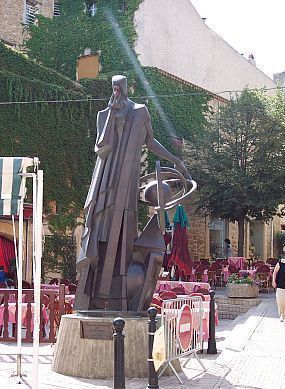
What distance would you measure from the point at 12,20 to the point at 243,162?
13.2 meters

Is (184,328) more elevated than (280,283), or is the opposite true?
(280,283)

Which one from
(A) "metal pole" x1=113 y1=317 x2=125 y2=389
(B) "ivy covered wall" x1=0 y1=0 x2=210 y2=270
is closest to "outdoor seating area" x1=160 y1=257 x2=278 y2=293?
(B) "ivy covered wall" x1=0 y1=0 x2=210 y2=270

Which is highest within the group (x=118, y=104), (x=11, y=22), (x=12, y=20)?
(x=12, y=20)

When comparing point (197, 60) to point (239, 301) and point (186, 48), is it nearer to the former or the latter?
point (186, 48)

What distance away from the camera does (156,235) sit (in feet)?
28.0

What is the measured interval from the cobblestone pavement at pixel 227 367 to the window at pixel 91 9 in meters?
20.3

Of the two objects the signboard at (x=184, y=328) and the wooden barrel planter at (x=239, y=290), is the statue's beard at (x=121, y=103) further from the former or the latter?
the wooden barrel planter at (x=239, y=290)

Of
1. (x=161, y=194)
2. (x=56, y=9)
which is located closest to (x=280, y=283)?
(x=161, y=194)

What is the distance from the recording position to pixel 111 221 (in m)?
8.40

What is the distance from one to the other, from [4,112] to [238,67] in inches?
688

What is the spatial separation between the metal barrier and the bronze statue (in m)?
0.59

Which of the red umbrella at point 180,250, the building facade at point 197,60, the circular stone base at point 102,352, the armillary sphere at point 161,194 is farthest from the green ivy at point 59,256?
the circular stone base at point 102,352

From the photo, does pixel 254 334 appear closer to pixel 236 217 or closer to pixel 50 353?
pixel 50 353

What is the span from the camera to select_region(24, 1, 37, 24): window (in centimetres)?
3083
